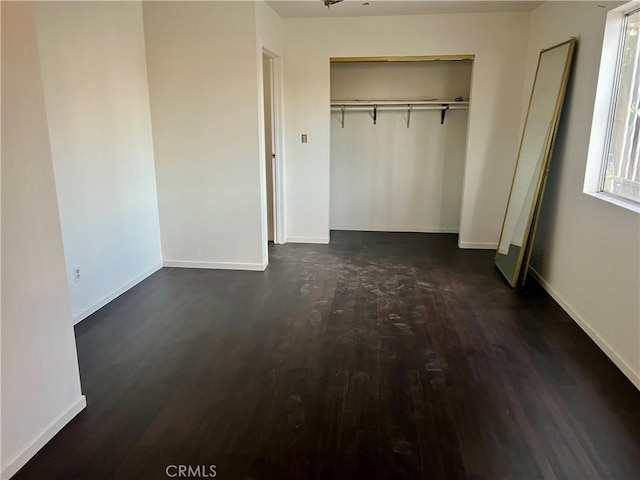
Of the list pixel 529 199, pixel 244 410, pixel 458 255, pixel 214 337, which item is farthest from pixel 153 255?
pixel 529 199

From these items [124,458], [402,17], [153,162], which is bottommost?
[124,458]

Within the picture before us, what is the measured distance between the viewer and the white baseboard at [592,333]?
254cm

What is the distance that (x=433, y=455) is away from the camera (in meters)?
1.96

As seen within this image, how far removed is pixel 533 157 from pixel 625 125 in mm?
1165

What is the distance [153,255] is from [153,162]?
0.89 meters

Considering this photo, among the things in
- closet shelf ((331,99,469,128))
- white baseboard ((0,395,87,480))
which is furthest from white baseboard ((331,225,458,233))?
white baseboard ((0,395,87,480))

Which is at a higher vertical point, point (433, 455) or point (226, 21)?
point (226, 21)

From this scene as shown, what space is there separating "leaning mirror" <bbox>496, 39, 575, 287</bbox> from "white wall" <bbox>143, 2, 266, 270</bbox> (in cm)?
236

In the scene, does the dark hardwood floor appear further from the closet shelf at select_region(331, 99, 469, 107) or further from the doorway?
the closet shelf at select_region(331, 99, 469, 107)

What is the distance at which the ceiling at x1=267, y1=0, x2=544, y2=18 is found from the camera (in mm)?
4297

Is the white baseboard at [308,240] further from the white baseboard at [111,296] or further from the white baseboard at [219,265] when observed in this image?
the white baseboard at [111,296]

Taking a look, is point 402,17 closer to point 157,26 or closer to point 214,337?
point 157,26

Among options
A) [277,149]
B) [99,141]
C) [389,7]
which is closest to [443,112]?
[389,7]

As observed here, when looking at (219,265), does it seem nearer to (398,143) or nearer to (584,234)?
(398,143)
